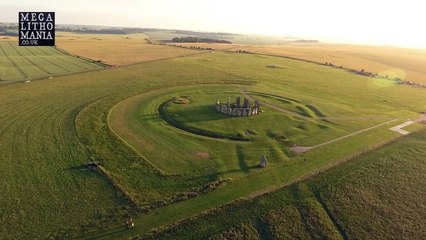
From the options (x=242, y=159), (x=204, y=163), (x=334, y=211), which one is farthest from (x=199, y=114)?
(x=334, y=211)

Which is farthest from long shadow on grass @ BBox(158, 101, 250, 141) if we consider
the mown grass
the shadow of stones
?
the mown grass

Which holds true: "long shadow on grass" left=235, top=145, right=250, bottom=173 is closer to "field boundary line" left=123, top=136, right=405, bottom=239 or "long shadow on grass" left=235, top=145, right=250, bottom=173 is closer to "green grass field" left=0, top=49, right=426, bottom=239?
"green grass field" left=0, top=49, right=426, bottom=239

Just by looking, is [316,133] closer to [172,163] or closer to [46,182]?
[172,163]

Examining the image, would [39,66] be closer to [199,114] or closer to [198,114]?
[198,114]

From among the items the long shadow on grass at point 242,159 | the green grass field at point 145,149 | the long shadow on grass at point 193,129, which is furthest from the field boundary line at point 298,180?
the long shadow on grass at point 193,129

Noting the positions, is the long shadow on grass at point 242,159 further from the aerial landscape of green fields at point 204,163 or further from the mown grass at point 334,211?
the mown grass at point 334,211
